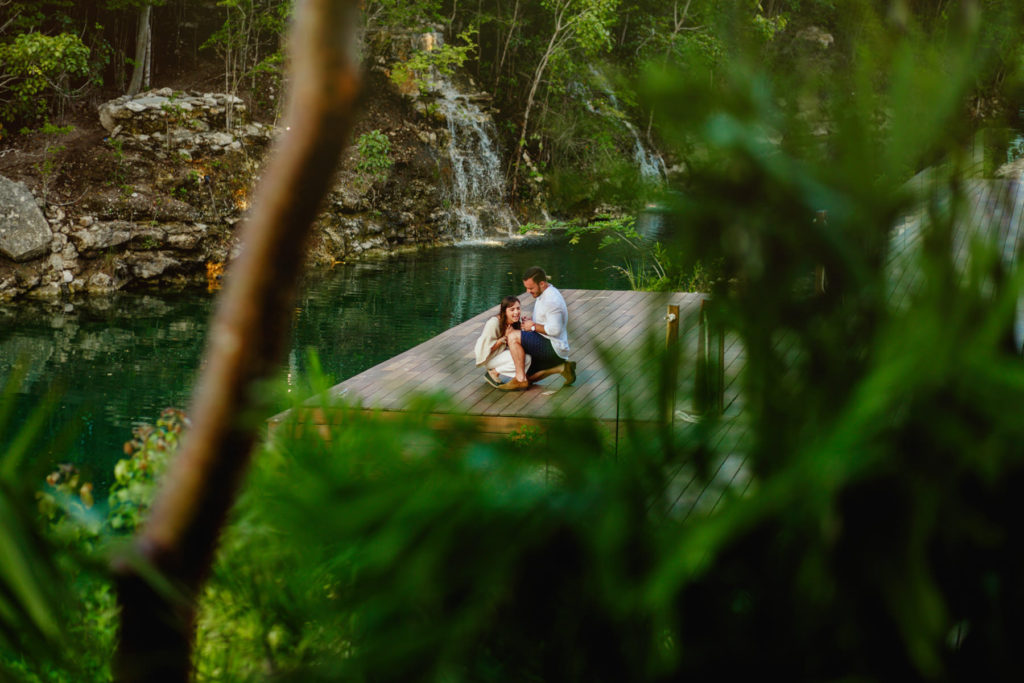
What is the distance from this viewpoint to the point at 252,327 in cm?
58

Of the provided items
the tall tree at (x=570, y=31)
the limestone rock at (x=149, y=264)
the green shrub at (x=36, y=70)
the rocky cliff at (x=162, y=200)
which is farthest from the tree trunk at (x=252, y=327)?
the tall tree at (x=570, y=31)

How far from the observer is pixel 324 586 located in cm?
57

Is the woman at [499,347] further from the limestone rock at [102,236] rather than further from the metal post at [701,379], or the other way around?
the limestone rock at [102,236]

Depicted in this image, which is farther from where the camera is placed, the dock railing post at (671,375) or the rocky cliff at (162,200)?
the rocky cliff at (162,200)

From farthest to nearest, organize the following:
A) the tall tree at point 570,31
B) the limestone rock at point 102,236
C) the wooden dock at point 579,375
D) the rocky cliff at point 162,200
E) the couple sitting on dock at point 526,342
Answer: the tall tree at point 570,31 < the limestone rock at point 102,236 < the rocky cliff at point 162,200 < the couple sitting on dock at point 526,342 < the wooden dock at point 579,375

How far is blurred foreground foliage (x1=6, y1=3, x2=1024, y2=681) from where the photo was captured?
1.50ft

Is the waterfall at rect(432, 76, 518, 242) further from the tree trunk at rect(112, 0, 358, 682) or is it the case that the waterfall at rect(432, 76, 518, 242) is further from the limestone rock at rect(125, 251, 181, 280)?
the tree trunk at rect(112, 0, 358, 682)

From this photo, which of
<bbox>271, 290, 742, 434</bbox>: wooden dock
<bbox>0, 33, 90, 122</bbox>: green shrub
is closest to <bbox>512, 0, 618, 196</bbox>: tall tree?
<bbox>0, 33, 90, 122</bbox>: green shrub

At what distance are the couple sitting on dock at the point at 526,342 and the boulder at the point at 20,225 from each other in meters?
11.0

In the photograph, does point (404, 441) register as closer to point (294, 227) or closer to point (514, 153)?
point (294, 227)

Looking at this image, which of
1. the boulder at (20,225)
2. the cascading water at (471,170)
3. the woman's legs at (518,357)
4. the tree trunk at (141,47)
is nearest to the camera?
the woman's legs at (518,357)

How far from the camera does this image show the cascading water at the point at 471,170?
74.9 ft

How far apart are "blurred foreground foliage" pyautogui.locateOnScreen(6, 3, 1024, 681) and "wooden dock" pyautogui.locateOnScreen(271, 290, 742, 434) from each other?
0.07 ft

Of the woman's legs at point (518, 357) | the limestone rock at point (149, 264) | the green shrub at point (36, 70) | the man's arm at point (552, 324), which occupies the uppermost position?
the green shrub at point (36, 70)
